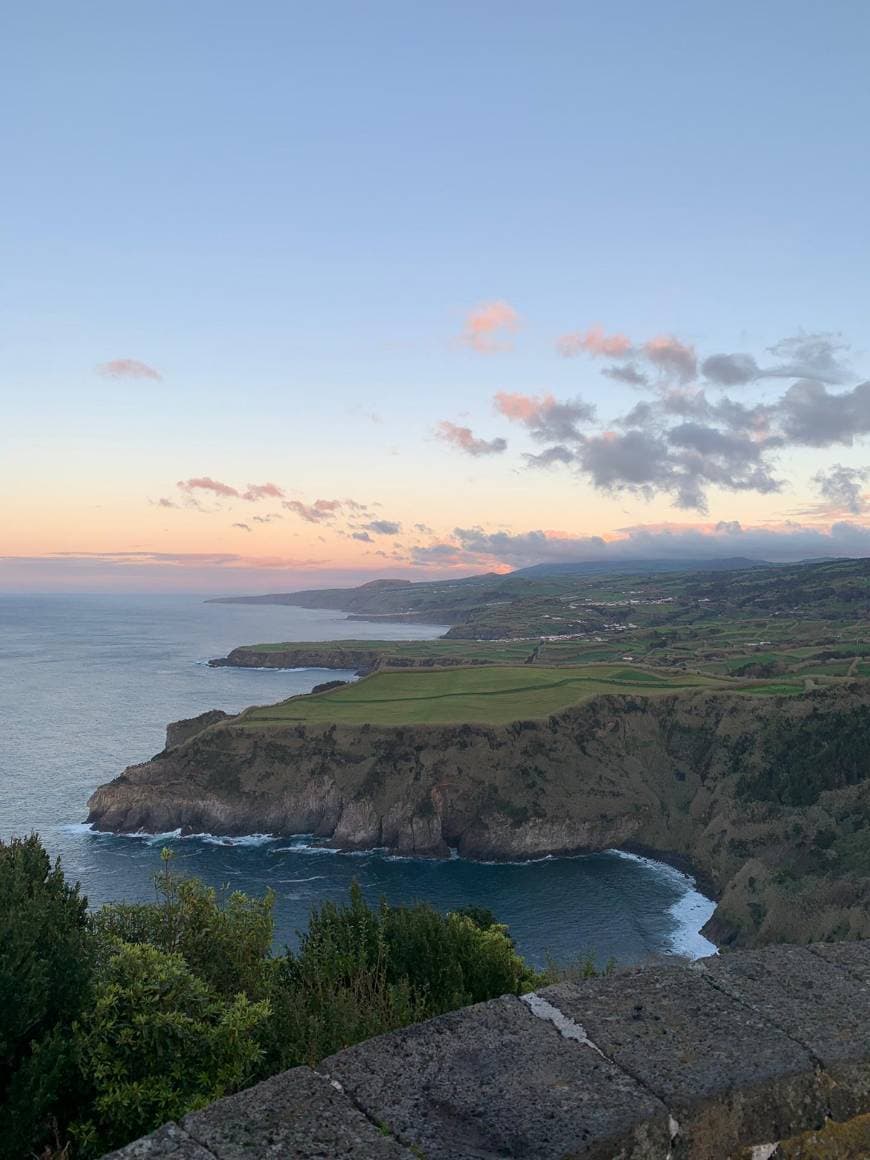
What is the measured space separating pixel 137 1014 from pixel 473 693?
82.1 metres

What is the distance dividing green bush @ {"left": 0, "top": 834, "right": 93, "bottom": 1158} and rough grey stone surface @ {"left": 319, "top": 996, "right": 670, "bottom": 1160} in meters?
2.71

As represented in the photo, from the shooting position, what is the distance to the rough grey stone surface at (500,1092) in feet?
13.4

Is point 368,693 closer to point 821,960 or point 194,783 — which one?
point 194,783

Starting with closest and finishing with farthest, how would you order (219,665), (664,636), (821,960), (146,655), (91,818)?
(821,960)
(91,818)
(664,636)
(219,665)
(146,655)

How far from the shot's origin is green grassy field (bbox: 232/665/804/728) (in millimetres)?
78750

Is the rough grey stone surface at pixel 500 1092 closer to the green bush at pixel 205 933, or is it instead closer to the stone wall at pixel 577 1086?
the stone wall at pixel 577 1086

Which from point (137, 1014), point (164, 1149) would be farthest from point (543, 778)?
point (164, 1149)

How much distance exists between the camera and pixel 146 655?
180m

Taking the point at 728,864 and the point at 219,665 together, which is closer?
the point at 728,864

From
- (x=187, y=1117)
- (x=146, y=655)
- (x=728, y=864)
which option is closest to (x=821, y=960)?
(x=187, y=1117)

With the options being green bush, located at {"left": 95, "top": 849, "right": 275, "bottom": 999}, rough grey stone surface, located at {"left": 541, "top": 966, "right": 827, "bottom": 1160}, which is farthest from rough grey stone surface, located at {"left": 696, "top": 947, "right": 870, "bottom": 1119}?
green bush, located at {"left": 95, "top": 849, "right": 275, "bottom": 999}

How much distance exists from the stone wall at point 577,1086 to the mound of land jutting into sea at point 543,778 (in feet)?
187

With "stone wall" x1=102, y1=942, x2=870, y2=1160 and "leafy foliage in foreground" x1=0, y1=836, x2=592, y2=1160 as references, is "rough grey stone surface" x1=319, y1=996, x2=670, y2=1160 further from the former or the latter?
"leafy foliage in foreground" x1=0, y1=836, x2=592, y2=1160

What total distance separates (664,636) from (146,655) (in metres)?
118
